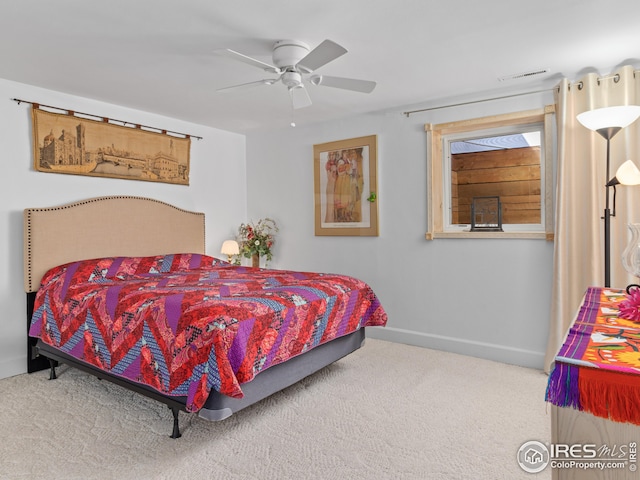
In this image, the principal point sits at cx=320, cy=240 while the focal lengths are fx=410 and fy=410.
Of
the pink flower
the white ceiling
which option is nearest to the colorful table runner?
the pink flower

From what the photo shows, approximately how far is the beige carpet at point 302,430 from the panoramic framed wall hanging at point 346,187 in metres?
1.73

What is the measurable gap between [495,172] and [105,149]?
12.1 ft

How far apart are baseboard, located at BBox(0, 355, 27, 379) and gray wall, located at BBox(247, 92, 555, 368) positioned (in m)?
2.68

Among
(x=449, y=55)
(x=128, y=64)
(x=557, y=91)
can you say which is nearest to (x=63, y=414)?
(x=128, y=64)

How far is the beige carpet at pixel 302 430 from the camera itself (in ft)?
6.57

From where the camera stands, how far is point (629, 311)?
1.54 meters

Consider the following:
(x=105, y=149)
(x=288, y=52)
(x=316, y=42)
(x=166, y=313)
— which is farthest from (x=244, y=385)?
(x=105, y=149)

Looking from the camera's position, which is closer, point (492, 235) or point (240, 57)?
point (240, 57)

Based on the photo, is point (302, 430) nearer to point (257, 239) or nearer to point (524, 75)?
point (257, 239)

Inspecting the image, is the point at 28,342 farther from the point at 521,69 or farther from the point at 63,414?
the point at 521,69

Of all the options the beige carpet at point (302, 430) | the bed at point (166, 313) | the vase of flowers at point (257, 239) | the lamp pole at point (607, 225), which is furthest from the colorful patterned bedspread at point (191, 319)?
the lamp pole at point (607, 225)

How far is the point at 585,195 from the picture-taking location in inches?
125

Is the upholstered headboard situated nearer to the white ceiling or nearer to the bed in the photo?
the bed

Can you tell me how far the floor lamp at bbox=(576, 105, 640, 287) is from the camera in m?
2.62
